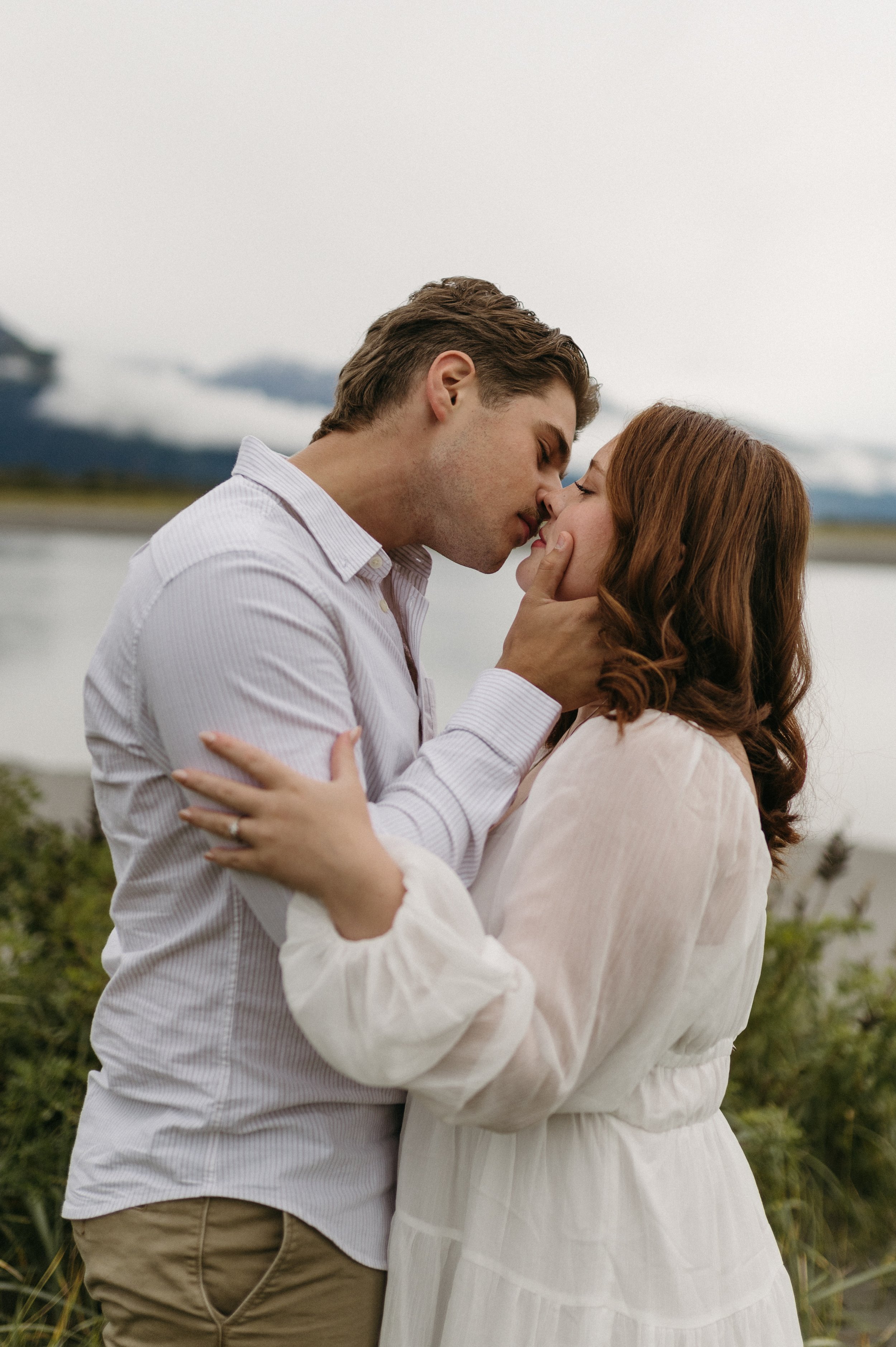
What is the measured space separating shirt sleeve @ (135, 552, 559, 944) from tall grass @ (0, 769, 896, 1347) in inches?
55.3

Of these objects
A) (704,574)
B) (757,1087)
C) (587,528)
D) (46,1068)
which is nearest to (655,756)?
(704,574)

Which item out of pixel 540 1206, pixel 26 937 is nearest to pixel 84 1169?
pixel 540 1206

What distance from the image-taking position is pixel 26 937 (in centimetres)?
269

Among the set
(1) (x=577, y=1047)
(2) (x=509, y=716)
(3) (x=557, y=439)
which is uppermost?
(3) (x=557, y=439)

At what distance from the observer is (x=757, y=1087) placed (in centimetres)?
295

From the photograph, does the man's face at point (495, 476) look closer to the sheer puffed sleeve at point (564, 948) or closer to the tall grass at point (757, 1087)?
the sheer puffed sleeve at point (564, 948)

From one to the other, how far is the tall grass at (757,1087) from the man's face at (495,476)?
1392 millimetres

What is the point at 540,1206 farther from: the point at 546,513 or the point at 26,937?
the point at 26,937

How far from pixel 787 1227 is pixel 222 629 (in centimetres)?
217

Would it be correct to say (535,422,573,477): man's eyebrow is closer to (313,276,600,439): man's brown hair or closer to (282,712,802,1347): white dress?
(313,276,600,439): man's brown hair

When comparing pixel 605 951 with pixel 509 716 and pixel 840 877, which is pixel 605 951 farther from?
pixel 840 877

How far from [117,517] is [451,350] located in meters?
4.49

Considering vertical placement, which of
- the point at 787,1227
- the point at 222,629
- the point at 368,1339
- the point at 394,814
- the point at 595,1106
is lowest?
the point at 787,1227

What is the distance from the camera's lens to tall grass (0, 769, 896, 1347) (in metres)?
2.24
